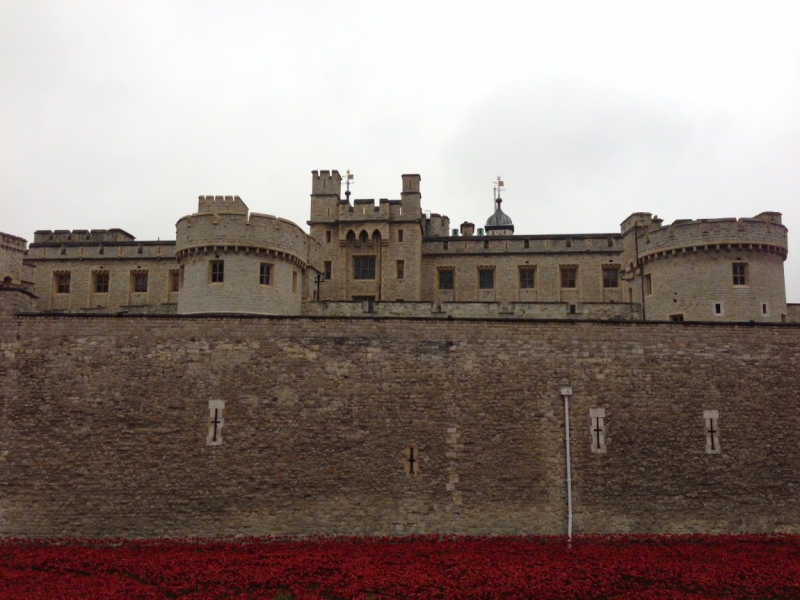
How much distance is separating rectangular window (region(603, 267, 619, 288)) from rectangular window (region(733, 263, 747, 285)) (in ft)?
35.1

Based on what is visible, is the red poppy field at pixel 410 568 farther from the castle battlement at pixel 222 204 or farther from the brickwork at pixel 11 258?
the brickwork at pixel 11 258

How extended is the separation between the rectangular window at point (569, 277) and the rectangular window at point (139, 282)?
2633cm

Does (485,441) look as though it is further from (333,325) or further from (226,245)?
(226,245)

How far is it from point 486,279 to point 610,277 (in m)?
7.49

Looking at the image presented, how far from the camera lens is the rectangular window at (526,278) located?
37.5 m

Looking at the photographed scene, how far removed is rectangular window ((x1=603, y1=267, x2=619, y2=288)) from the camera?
36312 millimetres

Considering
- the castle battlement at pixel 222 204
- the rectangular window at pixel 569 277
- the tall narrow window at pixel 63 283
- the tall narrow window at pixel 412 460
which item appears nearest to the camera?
the tall narrow window at pixel 412 460

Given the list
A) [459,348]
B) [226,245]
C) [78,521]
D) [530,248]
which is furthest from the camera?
[530,248]

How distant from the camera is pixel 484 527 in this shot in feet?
59.9

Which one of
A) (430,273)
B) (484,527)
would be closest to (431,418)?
(484,527)

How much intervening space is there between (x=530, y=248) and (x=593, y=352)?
18.8 meters

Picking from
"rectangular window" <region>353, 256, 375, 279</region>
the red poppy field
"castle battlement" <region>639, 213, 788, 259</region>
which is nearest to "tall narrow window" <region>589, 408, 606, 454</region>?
the red poppy field

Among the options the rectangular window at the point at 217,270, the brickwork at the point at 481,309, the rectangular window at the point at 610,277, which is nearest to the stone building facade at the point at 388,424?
the rectangular window at the point at 217,270

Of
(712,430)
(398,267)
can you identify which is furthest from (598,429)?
(398,267)
